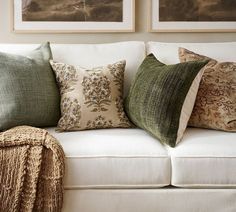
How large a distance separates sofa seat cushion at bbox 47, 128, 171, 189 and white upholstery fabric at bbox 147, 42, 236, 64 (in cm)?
75

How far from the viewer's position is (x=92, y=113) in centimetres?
207

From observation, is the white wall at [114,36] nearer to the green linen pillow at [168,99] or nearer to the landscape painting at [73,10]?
the landscape painting at [73,10]

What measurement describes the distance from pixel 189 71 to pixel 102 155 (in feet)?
1.95

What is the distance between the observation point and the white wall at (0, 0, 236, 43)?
266cm

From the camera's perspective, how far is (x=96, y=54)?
92.1 inches

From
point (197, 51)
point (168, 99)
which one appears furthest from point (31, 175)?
point (197, 51)

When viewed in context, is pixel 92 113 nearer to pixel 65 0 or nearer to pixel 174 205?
pixel 174 205

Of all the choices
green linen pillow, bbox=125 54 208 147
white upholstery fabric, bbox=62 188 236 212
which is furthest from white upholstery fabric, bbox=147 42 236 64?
white upholstery fabric, bbox=62 188 236 212

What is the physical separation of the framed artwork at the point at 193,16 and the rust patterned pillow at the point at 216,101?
2.08 feet

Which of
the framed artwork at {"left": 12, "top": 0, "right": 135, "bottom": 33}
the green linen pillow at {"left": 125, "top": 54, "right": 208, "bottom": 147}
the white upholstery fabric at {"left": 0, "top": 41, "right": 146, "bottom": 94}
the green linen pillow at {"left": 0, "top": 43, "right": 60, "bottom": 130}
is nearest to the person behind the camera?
the green linen pillow at {"left": 125, "top": 54, "right": 208, "bottom": 147}

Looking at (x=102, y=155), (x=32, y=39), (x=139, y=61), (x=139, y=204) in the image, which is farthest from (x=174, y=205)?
(x=32, y=39)

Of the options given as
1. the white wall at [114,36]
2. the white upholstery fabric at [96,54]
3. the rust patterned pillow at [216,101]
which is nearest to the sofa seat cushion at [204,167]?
the rust patterned pillow at [216,101]

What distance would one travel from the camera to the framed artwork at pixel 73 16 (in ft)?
8.64

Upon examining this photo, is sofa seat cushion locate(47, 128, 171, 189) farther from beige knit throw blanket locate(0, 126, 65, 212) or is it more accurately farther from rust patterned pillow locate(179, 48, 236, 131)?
rust patterned pillow locate(179, 48, 236, 131)
